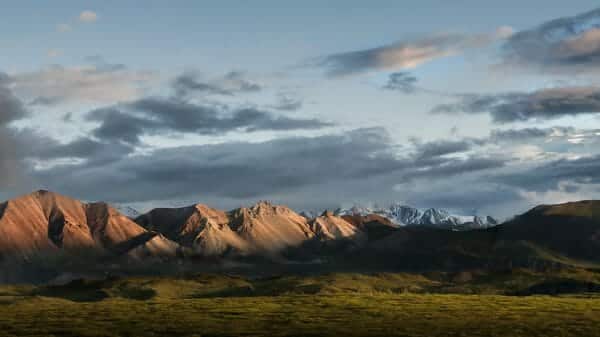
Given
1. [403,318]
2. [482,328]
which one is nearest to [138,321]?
[403,318]

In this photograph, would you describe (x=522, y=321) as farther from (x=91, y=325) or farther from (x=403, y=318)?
(x=91, y=325)

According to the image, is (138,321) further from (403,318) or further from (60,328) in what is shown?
(403,318)

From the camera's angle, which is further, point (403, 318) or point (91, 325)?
point (403, 318)

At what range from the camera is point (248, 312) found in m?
119

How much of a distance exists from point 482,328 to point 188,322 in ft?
119

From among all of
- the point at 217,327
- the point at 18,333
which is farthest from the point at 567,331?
the point at 18,333

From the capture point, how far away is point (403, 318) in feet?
345

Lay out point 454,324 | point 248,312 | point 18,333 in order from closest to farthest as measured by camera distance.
→ point 18,333 → point 454,324 → point 248,312

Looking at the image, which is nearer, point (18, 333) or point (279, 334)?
point (279, 334)

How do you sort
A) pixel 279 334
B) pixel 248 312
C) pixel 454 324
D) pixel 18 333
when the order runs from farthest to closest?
1. pixel 248 312
2. pixel 454 324
3. pixel 18 333
4. pixel 279 334

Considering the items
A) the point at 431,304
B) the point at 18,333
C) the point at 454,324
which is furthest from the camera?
the point at 431,304

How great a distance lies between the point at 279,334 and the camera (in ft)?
274

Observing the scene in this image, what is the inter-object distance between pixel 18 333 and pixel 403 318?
47899 mm

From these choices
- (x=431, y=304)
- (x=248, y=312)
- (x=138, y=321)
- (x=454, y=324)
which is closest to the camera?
(x=454, y=324)
